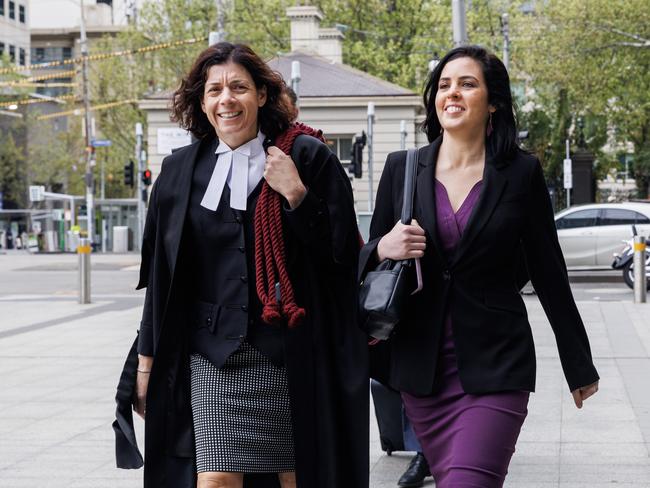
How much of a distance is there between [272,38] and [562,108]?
19.3m

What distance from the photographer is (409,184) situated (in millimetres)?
4047

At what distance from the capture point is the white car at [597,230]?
25719 mm

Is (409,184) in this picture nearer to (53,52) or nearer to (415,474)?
(415,474)

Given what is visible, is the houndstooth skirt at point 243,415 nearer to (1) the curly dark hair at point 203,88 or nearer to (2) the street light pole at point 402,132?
(1) the curly dark hair at point 203,88

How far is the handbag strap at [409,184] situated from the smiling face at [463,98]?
14cm

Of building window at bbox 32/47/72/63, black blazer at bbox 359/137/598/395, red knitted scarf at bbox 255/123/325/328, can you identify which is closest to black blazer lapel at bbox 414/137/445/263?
black blazer at bbox 359/137/598/395

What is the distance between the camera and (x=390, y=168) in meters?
4.14

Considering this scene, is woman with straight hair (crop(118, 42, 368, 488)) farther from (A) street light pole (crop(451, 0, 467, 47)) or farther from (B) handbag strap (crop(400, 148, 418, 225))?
(A) street light pole (crop(451, 0, 467, 47))

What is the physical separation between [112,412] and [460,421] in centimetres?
560

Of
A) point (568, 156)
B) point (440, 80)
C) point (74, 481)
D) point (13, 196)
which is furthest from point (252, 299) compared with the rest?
point (13, 196)

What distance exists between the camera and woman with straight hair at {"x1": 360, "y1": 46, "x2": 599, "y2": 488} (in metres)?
3.80

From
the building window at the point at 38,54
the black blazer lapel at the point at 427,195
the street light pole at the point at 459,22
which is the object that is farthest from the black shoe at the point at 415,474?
the building window at the point at 38,54

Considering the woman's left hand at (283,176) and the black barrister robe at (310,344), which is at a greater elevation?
the woman's left hand at (283,176)

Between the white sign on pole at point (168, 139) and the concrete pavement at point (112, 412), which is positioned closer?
the concrete pavement at point (112, 412)
